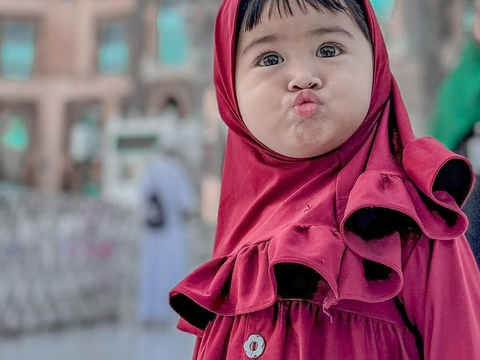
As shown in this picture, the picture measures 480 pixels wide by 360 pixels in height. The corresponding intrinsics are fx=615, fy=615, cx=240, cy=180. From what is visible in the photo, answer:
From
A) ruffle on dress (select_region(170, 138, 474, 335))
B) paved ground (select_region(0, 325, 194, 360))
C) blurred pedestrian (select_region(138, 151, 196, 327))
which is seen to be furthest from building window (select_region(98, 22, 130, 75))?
ruffle on dress (select_region(170, 138, 474, 335))

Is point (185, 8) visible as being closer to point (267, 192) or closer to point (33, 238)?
point (33, 238)

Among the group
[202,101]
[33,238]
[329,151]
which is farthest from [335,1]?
[202,101]

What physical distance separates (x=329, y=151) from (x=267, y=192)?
0.09 meters

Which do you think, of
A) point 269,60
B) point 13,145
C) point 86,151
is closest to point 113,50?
point 86,151

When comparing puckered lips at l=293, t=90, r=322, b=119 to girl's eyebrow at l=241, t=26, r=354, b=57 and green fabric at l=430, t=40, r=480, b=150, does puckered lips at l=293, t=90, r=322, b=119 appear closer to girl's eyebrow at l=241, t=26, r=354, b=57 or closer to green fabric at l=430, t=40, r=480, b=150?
girl's eyebrow at l=241, t=26, r=354, b=57

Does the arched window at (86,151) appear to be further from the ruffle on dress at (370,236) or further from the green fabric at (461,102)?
the ruffle on dress at (370,236)

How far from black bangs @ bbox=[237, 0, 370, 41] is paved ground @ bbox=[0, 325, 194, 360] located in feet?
7.33

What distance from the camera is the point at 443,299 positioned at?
59 centimetres

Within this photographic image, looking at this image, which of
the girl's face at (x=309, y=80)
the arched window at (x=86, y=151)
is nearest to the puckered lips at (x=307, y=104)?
the girl's face at (x=309, y=80)

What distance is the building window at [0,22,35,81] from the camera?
958cm

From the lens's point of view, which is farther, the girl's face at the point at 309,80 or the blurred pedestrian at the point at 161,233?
the blurred pedestrian at the point at 161,233

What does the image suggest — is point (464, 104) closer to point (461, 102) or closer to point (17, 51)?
point (461, 102)

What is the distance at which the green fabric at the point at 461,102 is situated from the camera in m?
0.98

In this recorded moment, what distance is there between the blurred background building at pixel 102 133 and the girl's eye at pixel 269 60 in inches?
90.8
